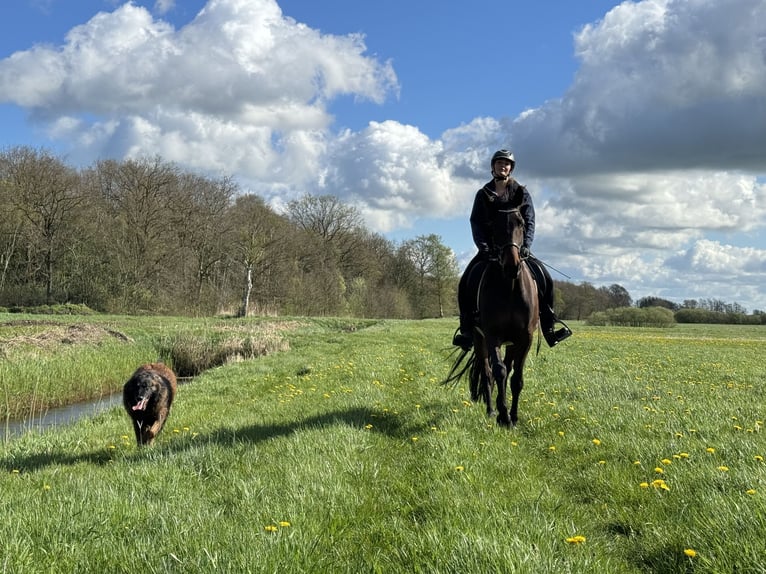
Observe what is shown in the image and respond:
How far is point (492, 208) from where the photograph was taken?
7.95 m

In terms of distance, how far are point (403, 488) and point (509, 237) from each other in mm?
3990

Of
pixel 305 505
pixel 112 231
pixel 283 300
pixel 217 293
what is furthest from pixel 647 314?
pixel 305 505

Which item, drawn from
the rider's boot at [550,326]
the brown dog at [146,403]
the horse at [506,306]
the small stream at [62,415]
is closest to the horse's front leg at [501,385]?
the horse at [506,306]

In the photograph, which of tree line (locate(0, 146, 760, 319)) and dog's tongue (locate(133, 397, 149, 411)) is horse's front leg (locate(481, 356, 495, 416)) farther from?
tree line (locate(0, 146, 760, 319))

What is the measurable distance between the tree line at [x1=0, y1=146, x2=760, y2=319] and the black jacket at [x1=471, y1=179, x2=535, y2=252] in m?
39.6

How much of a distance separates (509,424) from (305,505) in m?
4.14

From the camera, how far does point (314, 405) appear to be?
9.59 meters

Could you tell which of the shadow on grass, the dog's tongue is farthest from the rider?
the dog's tongue

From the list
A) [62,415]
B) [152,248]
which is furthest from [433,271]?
[62,415]

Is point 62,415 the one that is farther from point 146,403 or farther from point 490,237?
point 490,237

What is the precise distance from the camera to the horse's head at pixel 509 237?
7473mm

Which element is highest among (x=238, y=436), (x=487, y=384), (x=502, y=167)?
(x=502, y=167)

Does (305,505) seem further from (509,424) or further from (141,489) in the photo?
(509,424)

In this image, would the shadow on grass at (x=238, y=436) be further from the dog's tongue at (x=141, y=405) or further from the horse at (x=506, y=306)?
the horse at (x=506, y=306)
